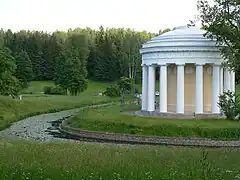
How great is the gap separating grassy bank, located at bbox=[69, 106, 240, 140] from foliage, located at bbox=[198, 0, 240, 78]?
5864 mm

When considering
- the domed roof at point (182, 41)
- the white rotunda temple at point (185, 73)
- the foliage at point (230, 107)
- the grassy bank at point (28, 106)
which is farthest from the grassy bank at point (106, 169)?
the grassy bank at point (28, 106)

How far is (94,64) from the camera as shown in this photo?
373 feet

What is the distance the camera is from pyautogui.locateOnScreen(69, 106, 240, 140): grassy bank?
3178cm

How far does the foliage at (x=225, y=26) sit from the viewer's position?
123 feet

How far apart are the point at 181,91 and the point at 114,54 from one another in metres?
71.7

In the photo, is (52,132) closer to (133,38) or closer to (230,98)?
(230,98)

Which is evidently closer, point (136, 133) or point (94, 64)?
point (136, 133)

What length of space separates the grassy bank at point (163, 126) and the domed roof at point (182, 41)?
27.2 ft

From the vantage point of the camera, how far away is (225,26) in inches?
1479

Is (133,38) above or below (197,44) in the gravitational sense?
above

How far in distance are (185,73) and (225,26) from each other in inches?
309

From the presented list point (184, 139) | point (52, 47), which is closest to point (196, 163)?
point (184, 139)

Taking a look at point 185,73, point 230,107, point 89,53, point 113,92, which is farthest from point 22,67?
point 230,107

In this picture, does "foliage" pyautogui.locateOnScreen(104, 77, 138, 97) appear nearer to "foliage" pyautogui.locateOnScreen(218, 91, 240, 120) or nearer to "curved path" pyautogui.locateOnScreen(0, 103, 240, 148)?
"curved path" pyautogui.locateOnScreen(0, 103, 240, 148)
